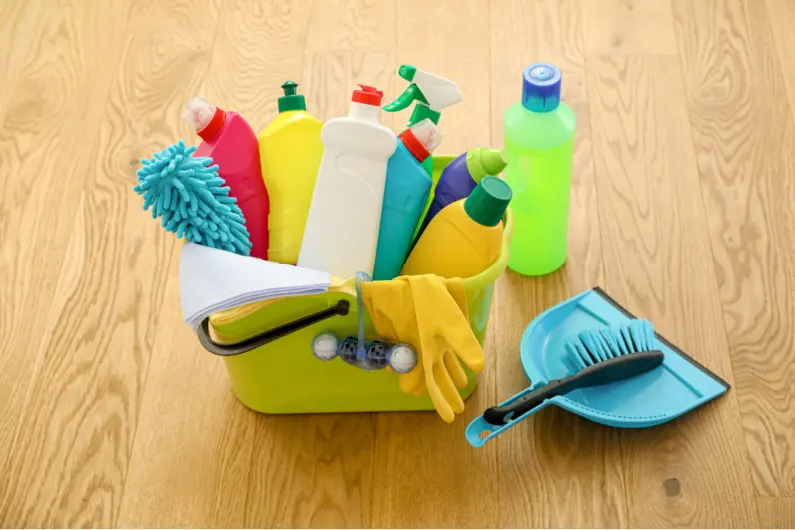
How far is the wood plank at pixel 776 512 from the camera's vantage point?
0.89m

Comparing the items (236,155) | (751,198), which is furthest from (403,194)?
(751,198)

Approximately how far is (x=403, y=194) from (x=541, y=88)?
0.20 metres

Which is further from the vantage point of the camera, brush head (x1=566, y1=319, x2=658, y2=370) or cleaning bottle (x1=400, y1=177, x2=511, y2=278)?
brush head (x1=566, y1=319, x2=658, y2=370)

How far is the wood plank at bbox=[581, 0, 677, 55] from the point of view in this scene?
135 centimetres

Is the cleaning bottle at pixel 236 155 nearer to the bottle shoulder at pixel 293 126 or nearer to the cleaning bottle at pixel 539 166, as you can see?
the bottle shoulder at pixel 293 126

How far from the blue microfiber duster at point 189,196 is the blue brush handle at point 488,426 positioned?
11.2 inches

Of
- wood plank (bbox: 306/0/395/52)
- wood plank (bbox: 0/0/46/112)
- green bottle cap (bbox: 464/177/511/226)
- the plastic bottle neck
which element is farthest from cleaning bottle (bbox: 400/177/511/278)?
wood plank (bbox: 0/0/46/112)

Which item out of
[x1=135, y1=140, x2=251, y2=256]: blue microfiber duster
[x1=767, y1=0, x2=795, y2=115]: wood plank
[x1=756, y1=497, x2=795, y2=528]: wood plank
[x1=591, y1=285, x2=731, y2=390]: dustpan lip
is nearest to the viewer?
[x1=135, y1=140, x2=251, y2=256]: blue microfiber duster

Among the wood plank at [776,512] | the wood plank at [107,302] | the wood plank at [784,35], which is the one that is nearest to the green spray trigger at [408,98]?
the wood plank at [107,302]

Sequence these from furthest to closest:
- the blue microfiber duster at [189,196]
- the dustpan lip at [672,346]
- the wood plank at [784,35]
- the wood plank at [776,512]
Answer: the wood plank at [784,35] < the dustpan lip at [672,346] < the wood plank at [776,512] < the blue microfiber duster at [189,196]

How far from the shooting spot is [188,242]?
0.83 metres

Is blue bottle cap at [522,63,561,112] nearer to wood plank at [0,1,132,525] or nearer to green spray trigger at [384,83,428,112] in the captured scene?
green spray trigger at [384,83,428,112]

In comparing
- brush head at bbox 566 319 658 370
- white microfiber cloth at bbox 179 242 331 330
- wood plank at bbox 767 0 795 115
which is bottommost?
brush head at bbox 566 319 658 370

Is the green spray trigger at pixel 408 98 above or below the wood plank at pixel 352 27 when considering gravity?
below
